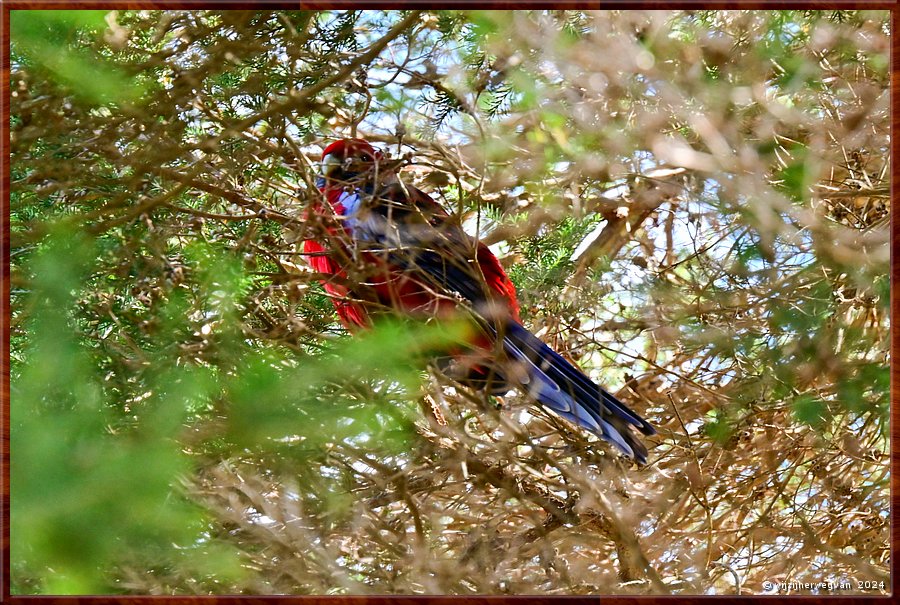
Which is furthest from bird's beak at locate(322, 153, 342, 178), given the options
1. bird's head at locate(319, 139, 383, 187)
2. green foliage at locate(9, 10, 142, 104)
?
green foliage at locate(9, 10, 142, 104)

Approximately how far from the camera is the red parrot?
49.6 inches

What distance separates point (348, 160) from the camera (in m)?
1.26

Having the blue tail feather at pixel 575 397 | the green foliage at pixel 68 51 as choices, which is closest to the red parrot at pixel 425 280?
the blue tail feather at pixel 575 397

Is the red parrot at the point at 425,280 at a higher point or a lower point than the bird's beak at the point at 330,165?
lower

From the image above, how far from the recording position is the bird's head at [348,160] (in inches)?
49.3

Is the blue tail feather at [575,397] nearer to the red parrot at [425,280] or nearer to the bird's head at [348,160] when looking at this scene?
the red parrot at [425,280]

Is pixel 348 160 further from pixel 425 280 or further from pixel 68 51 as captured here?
pixel 68 51

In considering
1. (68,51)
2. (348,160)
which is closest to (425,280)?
(348,160)

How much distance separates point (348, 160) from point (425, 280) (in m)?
0.23

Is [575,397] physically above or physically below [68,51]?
below

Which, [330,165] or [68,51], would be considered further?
[330,165]

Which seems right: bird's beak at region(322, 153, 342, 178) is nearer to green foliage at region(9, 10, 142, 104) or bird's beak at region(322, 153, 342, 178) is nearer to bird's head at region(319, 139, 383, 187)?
bird's head at region(319, 139, 383, 187)

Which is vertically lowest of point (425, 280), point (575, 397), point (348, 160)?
point (575, 397)

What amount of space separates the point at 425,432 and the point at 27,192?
74 cm
